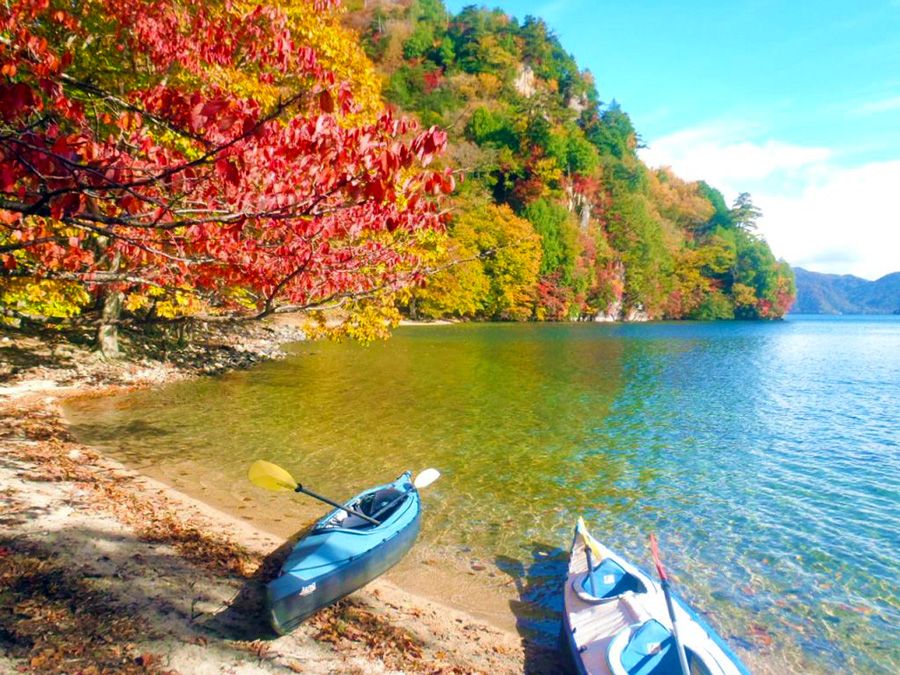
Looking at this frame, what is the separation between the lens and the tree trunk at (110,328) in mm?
19031

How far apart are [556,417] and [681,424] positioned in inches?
174

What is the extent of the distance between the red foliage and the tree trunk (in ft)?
29.6

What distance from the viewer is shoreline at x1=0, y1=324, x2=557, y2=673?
506cm

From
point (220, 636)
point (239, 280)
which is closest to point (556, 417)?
point (239, 280)

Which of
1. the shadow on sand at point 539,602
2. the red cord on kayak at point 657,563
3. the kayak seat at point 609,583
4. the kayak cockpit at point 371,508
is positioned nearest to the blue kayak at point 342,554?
the kayak cockpit at point 371,508

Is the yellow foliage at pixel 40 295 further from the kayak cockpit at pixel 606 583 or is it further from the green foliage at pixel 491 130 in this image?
the green foliage at pixel 491 130

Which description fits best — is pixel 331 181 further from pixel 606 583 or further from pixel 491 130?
pixel 491 130

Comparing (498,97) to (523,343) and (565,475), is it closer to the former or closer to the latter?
(523,343)

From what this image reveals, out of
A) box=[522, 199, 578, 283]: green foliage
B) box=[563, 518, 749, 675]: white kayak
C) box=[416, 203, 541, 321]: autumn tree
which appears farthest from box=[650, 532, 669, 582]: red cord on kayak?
box=[522, 199, 578, 283]: green foliage

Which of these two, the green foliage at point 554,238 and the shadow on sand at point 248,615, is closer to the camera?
the shadow on sand at point 248,615

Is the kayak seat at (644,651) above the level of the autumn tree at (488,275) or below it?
below

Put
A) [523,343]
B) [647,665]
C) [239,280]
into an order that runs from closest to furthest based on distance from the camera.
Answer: [647,665] < [239,280] < [523,343]

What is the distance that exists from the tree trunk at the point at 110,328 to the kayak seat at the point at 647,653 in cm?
2005

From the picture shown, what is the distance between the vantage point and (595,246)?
276 feet
